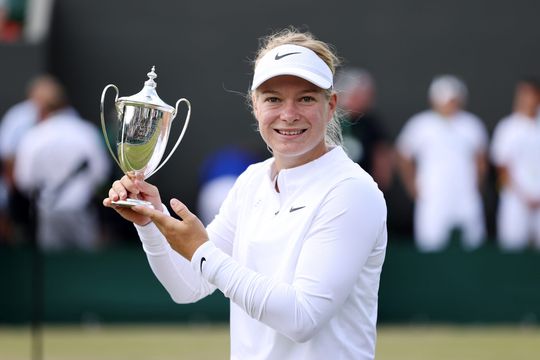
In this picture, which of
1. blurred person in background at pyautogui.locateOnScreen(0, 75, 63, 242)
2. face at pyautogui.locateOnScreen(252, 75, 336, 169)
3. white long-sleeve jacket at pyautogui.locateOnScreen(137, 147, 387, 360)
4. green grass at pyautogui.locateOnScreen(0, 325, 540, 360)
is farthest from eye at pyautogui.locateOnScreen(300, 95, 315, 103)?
blurred person in background at pyautogui.locateOnScreen(0, 75, 63, 242)

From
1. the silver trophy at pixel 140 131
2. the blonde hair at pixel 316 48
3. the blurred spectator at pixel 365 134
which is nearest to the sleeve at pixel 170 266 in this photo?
the silver trophy at pixel 140 131

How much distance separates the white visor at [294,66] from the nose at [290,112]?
10 cm

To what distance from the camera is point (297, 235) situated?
362cm

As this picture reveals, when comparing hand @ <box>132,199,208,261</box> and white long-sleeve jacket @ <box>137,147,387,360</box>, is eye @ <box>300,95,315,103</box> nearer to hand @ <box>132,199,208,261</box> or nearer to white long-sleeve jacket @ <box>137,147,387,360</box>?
white long-sleeve jacket @ <box>137,147,387,360</box>

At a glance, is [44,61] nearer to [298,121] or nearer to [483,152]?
[483,152]

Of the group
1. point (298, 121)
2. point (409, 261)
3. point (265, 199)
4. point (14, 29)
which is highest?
point (14, 29)

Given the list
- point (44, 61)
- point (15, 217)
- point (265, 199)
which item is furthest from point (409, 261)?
point (265, 199)

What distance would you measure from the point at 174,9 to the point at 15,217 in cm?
318

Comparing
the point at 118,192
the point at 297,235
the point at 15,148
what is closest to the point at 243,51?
the point at 15,148

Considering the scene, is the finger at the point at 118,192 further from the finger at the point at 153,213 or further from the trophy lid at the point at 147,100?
the trophy lid at the point at 147,100

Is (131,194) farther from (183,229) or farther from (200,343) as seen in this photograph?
(200,343)

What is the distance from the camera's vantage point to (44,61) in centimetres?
1262

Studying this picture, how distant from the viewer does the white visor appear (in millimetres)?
3604

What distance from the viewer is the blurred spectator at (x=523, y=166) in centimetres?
1152
